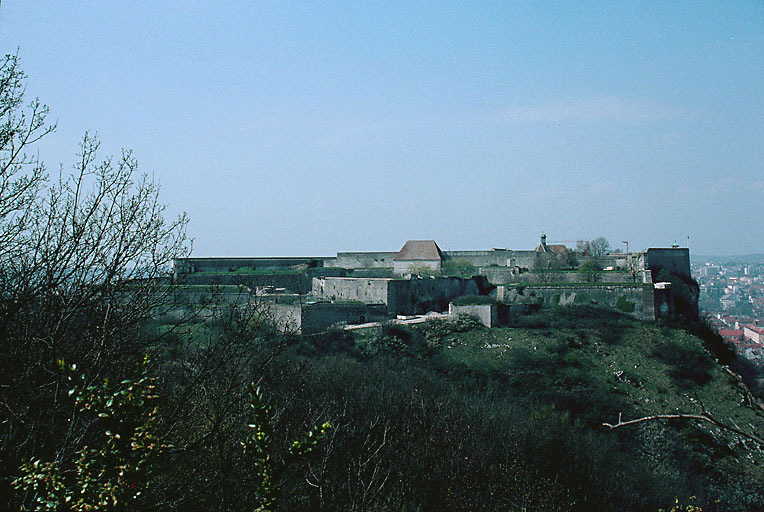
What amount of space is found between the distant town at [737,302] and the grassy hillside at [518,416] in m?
16.8

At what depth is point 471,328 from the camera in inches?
960

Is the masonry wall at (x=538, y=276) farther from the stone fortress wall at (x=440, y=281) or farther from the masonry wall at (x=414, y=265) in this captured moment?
the masonry wall at (x=414, y=265)

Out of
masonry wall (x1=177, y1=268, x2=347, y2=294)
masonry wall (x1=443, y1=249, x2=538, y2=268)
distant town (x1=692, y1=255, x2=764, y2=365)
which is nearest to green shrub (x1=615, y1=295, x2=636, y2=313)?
masonry wall (x1=443, y1=249, x2=538, y2=268)

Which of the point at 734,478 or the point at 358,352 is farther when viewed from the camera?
the point at 358,352

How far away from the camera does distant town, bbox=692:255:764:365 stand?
155 ft

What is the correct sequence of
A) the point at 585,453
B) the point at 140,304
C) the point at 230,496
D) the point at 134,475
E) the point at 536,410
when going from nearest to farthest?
the point at 134,475
the point at 230,496
the point at 140,304
the point at 585,453
the point at 536,410

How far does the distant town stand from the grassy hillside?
55.2 ft

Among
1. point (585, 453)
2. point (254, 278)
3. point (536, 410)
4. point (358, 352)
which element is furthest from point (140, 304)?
point (254, 278)

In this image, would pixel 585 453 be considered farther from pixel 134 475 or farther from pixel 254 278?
pixel 254 278

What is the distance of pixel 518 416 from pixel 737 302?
75.6 m

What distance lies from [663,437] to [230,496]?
1428 cm

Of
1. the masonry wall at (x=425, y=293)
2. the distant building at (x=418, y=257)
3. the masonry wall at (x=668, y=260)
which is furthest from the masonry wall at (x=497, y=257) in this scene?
the masonry wall at (x=668, y=260)

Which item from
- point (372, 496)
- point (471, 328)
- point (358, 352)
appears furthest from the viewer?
point (471, 328)

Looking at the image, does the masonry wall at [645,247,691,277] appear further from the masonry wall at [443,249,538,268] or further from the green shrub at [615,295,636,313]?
the masonry wall at [443,249,538,268]
